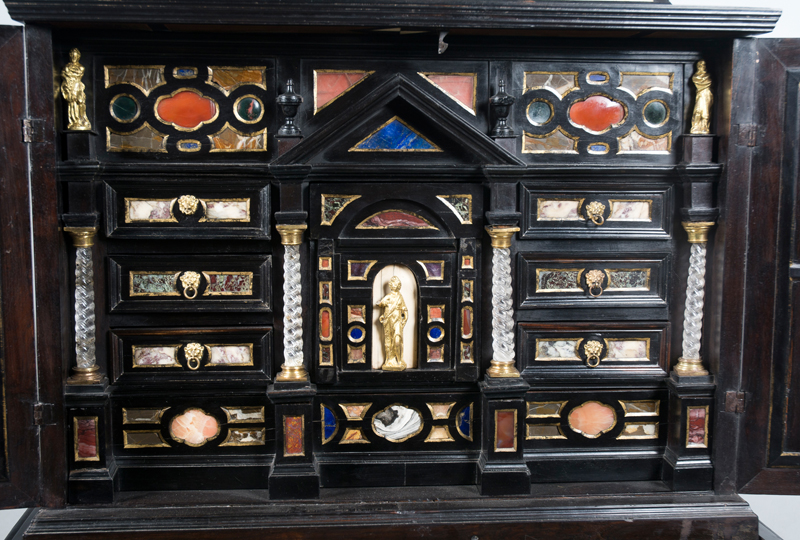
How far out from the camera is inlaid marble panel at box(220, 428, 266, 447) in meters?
3.86

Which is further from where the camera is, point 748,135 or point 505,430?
point 505,430

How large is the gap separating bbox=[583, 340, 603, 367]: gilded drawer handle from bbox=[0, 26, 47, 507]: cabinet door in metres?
3.36

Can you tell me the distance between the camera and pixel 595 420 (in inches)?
156

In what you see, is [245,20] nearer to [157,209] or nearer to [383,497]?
[157,209]

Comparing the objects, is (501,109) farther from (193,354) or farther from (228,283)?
(193,354)

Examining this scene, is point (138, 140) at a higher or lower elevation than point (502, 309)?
higher

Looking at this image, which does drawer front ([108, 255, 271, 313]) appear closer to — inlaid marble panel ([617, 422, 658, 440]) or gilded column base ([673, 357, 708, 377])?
inlaid marble panel ([617, 422, 658, 440])

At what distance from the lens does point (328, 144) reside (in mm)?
3621

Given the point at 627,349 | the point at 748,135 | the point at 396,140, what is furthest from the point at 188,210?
the point at 748,135

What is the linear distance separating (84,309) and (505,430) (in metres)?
2.71

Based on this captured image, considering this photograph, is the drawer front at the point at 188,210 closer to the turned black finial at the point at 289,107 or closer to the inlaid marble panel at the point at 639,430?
the turned black finial at the point at 289,107

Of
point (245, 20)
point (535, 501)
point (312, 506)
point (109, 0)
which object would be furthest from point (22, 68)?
point (535, 501)

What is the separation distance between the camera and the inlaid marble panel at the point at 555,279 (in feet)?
12.7

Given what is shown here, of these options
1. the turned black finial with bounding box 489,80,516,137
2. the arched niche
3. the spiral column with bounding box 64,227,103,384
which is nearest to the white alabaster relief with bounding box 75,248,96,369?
the spiral column with bounding box 64,227,103,384
